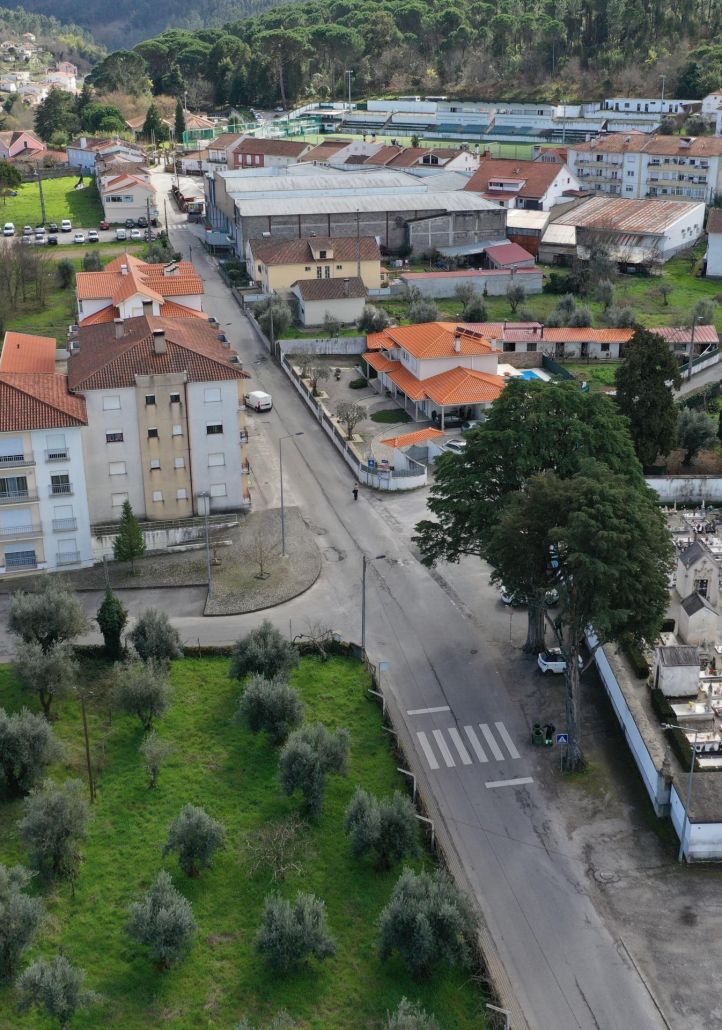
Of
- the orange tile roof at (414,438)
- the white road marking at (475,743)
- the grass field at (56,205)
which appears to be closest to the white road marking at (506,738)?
the white road marking at (475,743)

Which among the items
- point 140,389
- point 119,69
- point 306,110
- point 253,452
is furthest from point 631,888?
point 119,69

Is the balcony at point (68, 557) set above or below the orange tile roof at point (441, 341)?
below

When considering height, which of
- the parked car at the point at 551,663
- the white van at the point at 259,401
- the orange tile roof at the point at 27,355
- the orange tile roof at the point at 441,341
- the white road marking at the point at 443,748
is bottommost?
the white road marking at the point at 443,748

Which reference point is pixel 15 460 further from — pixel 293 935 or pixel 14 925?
pixel 293 935

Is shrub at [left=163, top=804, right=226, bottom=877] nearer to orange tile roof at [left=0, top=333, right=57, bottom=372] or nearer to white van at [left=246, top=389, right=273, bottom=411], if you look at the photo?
orange tile roof at [left=0, top=333, right=57, bottom=372]

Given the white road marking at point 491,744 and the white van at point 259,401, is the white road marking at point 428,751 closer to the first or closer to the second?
the white road marking at point 491,744

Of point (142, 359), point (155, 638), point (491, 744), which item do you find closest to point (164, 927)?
point (491, 744)
